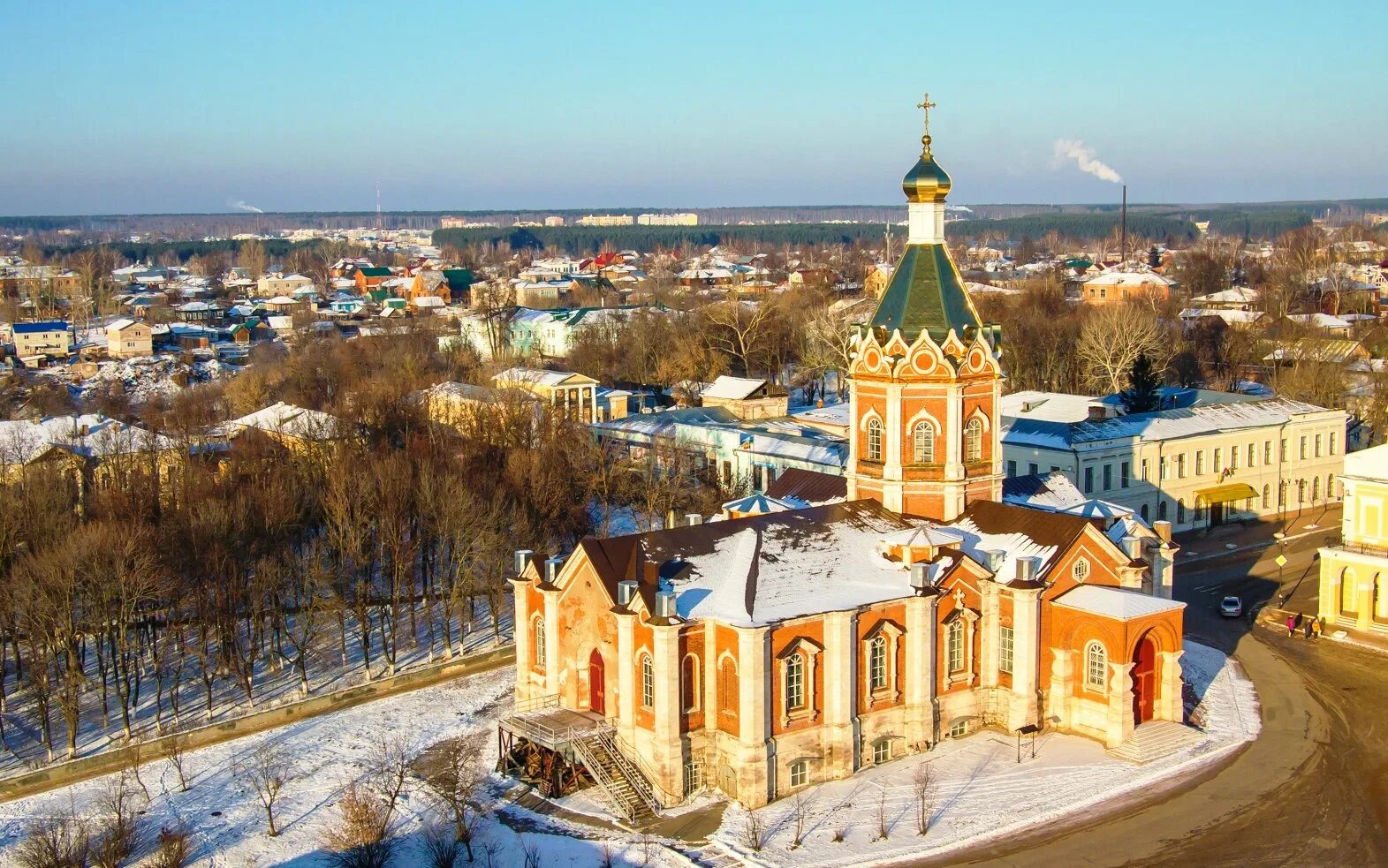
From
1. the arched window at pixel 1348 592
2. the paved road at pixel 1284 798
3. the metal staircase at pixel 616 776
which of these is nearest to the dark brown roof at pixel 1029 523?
the paved road at pixel 1284 798

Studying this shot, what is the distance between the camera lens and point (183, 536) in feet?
108

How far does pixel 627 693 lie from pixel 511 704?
18.1ft

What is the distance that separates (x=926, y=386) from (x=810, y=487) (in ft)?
18.8

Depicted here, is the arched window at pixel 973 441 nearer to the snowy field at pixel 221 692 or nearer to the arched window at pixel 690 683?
the arched window at pixel 690 683

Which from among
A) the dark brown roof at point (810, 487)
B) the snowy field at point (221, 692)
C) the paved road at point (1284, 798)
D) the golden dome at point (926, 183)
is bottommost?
the snowy field at point (221, 692)

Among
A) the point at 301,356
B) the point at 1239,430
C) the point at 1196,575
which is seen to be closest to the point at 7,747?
the point at 1196,575

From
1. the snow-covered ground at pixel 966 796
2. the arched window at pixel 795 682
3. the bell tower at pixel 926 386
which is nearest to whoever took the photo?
the snow-covered ground at pixel 966 796

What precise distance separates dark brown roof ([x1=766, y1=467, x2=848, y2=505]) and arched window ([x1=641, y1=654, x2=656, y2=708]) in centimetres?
810

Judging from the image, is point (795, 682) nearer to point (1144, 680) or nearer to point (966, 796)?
point (966, 796)

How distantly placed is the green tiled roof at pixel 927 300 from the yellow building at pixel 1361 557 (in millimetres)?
12593

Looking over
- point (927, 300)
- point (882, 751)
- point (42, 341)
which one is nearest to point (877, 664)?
point (882, 751)

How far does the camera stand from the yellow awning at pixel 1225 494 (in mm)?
45031

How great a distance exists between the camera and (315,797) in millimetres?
24688

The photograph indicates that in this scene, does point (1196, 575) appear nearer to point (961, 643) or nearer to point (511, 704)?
point (961, 643)
